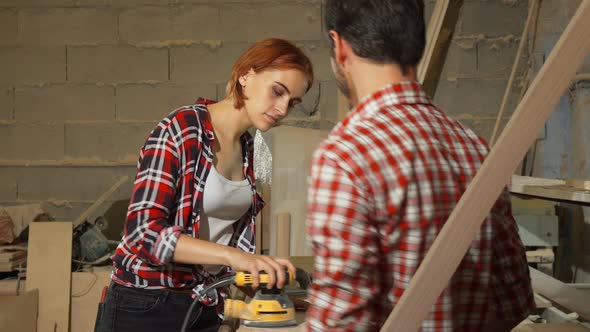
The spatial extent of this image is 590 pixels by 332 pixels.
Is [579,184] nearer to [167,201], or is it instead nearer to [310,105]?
[167,201]

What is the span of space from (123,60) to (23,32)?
0.55m

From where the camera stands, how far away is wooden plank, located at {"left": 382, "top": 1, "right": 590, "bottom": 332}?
853 mm

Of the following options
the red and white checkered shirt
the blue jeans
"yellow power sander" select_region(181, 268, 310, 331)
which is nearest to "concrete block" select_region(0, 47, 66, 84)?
the blue jeans

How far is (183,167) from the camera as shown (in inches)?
72.1

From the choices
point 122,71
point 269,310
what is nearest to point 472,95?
point 122,71

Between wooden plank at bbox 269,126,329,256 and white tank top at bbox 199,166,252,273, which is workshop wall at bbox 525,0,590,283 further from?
white tank top at bbox 199,166,252,273

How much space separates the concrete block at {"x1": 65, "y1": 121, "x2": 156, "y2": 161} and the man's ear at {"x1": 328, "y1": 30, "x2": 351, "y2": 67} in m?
3.02

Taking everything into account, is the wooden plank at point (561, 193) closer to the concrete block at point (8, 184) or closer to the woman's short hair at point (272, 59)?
the woman's short hair at point (272, 59)

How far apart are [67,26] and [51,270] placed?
53.3 inches

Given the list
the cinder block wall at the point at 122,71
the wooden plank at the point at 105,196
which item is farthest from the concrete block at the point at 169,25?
the wooden plank at the point at 105,196

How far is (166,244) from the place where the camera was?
1.73 meters

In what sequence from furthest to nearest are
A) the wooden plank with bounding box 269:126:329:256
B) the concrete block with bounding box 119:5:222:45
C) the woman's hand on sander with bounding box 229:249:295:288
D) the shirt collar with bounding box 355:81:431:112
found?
1. the concrete block with bounding box 119:5:222:45
2. the wooden plank with bounding box 269:126:329:256
3. the woman's hand on sander with bounding box 229:249:295:288
4. the shirt collar with bounding box 355:81:431:112

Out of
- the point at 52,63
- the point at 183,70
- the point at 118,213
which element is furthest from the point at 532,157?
the point at 52,63

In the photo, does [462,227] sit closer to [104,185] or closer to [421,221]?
[421,221]
